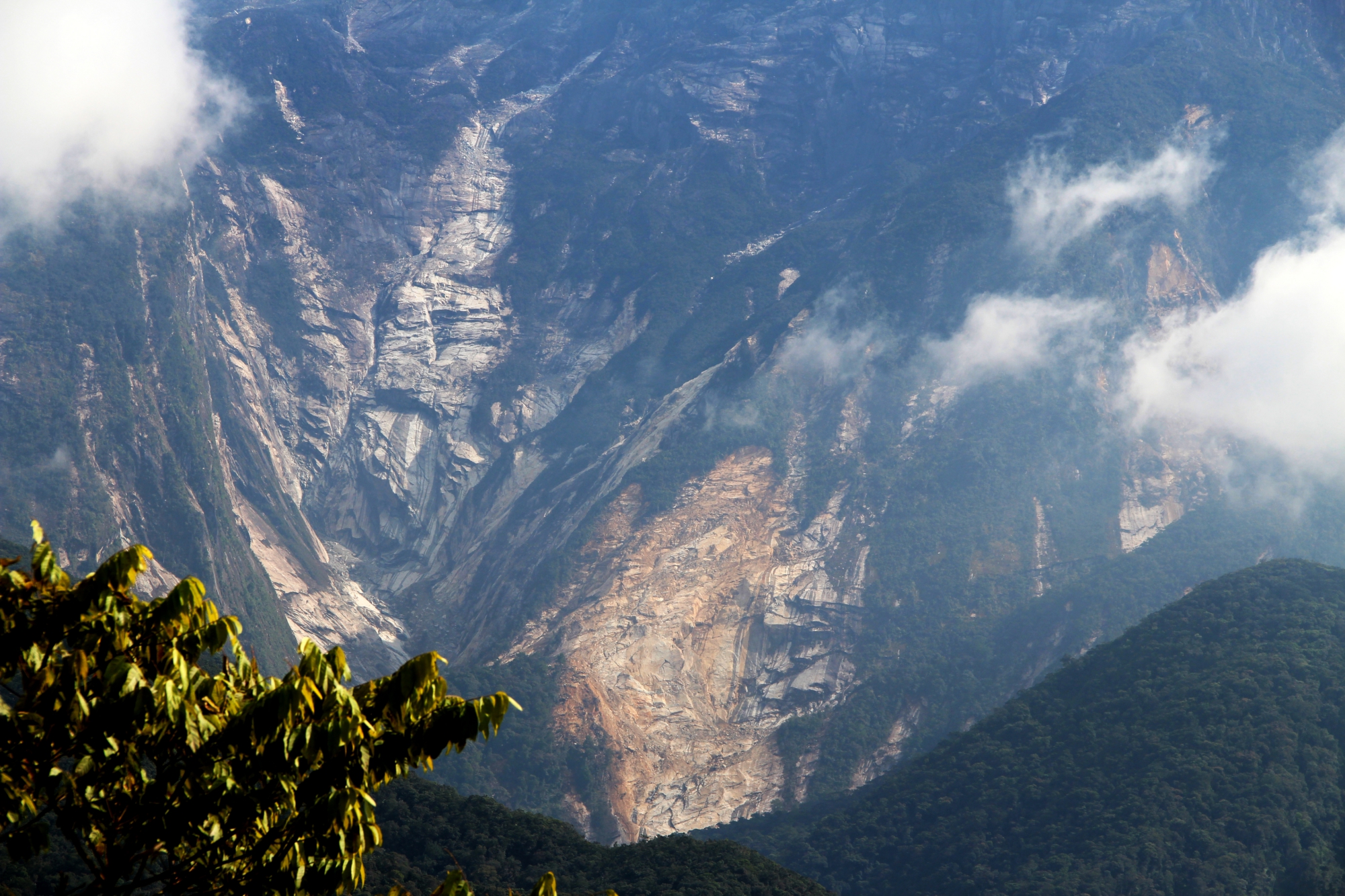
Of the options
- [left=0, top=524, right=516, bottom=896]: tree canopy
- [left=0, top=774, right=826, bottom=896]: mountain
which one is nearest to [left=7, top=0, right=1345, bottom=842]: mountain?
[left=0, top=774, right=826, bottom=896]: mountain

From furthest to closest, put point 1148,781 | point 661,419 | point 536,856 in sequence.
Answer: point 661,419, point 1148,781, point 536,856

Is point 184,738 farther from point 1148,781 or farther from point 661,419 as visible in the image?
point 661,419

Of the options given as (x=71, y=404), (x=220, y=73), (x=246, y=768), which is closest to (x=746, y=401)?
(x=71, y=404)

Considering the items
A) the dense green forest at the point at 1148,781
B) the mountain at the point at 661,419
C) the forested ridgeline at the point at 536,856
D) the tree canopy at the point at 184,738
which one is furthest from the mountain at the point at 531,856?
the tree canopy at the point at 184,738

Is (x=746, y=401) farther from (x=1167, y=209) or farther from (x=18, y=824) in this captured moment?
(x=18, y=824)

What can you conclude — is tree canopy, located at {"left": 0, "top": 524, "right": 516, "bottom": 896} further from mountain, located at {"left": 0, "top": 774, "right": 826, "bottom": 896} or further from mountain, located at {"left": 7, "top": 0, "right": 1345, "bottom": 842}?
mountain, located at {"left": 7, "top": 0, "right": 1345, "bottom": 842}

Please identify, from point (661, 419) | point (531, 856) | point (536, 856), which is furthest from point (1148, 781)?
point (661, 419)

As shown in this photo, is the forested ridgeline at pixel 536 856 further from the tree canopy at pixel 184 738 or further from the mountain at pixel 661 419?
the tree canopy at pixel 184 738

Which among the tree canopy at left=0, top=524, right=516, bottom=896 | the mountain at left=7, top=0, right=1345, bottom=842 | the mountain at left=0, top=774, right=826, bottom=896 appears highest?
the mountain at left=7, top=0, right=1345, bottom=842
